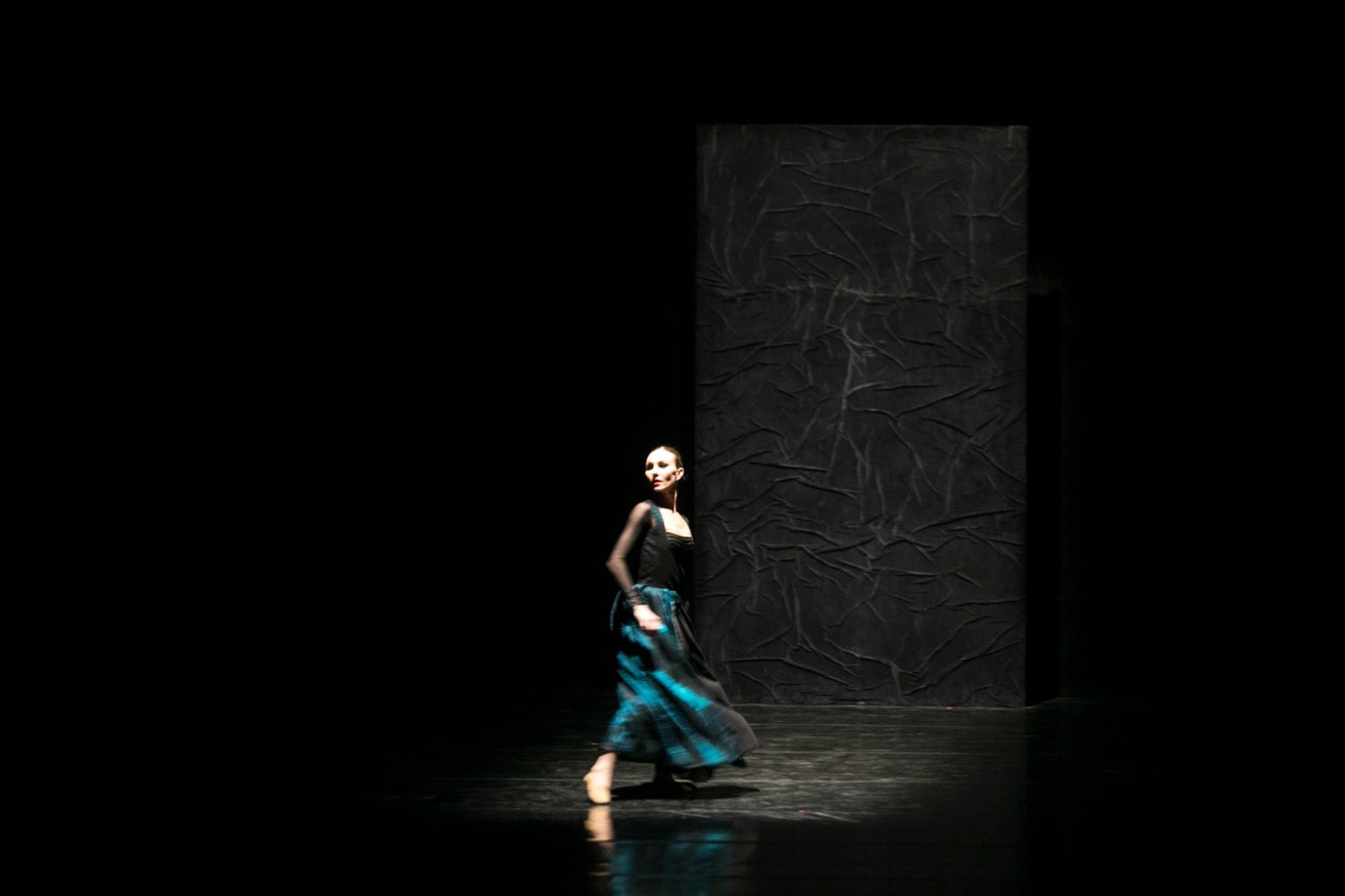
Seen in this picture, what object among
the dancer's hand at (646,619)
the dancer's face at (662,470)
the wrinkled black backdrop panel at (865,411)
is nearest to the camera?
the dancer's hand at (646,619)

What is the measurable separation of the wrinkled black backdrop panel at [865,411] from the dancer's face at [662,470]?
6.98ft

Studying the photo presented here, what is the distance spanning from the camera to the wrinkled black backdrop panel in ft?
24.5

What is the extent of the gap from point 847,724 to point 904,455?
1344mm

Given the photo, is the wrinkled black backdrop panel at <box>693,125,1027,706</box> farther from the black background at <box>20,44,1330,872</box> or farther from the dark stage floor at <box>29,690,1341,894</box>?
the black background at <box>20,44,1330,872</box>

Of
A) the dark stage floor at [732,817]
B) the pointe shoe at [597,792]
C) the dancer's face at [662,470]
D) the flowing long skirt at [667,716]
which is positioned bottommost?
the dark stage floor at [732,817]

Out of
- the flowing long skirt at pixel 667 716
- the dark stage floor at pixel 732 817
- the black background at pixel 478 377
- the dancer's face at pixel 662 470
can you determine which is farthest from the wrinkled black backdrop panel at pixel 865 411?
the flowing long skirt at pixel 667 716

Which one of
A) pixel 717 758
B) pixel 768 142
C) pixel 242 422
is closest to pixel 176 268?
pixel 242 422

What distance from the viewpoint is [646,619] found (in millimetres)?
5164

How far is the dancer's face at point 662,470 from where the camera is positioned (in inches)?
211

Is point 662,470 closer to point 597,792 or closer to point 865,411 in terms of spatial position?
point 597,792

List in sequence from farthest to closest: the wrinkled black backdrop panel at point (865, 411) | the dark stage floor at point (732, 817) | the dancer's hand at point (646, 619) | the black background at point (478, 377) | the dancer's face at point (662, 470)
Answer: the black background at point (478, 377)
the wrinkled black backdrop panel at point (865, 411)
the dancer's face at point (662, 470)
the dancer's hand at point (646, 619)
the dark stage floor at point (732, 817)

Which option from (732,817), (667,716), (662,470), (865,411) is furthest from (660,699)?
(865,411)

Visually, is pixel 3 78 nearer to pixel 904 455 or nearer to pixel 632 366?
pixel 632 366

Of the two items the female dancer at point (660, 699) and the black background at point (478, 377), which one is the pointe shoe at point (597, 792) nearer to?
the female dancer at point (660, 699)
